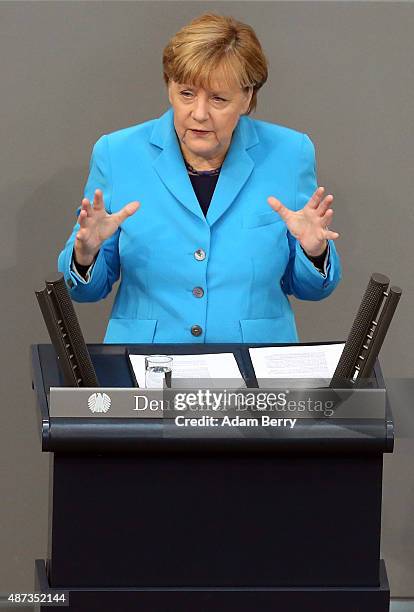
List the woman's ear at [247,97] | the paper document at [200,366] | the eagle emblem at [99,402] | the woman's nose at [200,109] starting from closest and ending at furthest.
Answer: the eagle emblem at [99,402] < the paper document at [200,366] < the woman's nose at [200,109] < the woman's ear at [247,97]

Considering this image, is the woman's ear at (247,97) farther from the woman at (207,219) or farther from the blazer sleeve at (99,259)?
the blazer sleeve at (99,259)

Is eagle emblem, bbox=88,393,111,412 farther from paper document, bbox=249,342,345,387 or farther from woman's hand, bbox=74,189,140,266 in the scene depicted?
woman's hand, bbox=74,189,140,266

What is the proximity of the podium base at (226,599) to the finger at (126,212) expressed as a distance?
2.77 feet

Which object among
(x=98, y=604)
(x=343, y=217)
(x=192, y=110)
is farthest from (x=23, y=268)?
(x=98, y=604)

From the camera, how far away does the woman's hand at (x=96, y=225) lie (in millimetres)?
3092

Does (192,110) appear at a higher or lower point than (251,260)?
higher

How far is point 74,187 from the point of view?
4.39 meters

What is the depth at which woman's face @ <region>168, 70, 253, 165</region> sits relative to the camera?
3.24 m

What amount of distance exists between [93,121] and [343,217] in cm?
82

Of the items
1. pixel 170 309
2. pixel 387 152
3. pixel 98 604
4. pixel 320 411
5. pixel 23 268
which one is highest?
pixel 387 152

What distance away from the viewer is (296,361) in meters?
2.92

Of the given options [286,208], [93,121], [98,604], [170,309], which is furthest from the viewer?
[93,121]

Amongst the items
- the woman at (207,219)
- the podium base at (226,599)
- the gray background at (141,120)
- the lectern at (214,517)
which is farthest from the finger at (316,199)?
the gray background at (141,120)

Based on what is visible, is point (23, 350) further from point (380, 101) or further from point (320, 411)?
point (320, 411)
